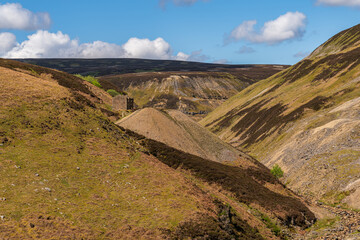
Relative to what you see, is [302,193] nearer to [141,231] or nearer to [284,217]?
[284,217]

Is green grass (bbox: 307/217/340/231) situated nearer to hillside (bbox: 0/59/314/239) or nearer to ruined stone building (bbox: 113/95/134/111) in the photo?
hillside (bbox: 0/59/314/239)

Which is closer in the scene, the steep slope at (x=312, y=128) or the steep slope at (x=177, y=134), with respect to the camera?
the steep slope at (x=312, y=128)

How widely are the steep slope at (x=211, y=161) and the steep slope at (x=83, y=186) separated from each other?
6.06 meters

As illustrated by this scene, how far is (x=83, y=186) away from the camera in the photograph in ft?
90.6

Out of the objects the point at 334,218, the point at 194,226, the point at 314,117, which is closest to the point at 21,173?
the point at 194,226

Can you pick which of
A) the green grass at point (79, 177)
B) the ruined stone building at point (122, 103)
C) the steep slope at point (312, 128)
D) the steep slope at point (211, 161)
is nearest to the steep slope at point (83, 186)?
the green grass at point (79, 177)

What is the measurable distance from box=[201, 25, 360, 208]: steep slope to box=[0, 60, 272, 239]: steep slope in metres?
25.9

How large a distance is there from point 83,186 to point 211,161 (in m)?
27.0

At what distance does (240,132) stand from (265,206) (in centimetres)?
7573

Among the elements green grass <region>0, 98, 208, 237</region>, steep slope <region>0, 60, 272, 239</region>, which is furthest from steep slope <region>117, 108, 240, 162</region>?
green grass <region>0, 98, 208, 237</region>

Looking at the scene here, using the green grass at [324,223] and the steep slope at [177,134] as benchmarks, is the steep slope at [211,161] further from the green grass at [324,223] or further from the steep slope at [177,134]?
the green grass at [324,223]

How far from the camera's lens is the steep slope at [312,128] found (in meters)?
52.4

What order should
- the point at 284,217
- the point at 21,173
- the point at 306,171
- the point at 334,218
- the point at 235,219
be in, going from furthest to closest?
the point at 306,171 → the point at 334,218 → the point at 284,217 → the point at 235,219 → the point at 21,173

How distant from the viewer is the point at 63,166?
2988 centimetres
